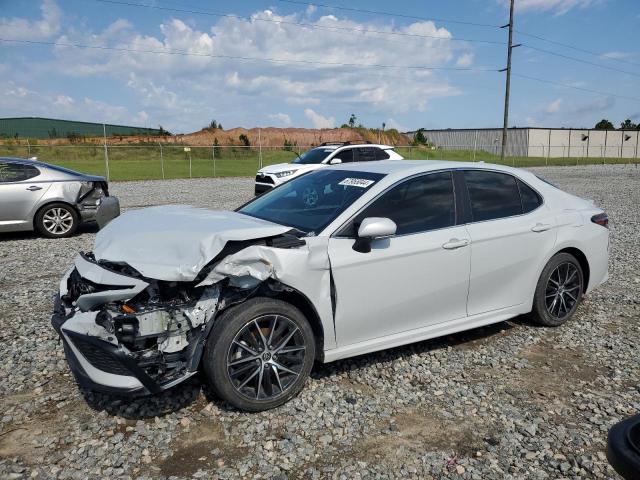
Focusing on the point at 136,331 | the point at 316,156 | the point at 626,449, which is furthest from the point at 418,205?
the point at 316,156

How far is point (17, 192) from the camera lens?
31.0 ft

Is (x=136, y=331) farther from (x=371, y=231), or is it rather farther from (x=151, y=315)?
(x=371, y=231)

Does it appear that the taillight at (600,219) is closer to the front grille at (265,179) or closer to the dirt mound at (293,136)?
the front grille at (265,179)

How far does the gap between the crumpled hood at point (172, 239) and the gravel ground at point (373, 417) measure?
1.04 meters

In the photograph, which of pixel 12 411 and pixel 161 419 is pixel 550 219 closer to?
pixel 161 419

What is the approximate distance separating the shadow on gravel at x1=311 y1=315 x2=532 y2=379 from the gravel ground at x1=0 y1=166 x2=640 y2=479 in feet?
0.06

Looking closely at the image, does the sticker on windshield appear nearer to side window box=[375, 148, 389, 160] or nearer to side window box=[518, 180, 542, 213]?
side window box=[518, 180, 542, 213]

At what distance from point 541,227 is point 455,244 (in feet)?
3.75

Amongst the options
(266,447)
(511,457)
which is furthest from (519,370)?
(266,447)

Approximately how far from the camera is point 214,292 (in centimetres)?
332

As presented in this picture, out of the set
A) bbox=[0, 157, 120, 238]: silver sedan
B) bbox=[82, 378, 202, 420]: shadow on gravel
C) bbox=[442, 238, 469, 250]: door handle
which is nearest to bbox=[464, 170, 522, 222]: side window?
bbox=[442, 238, 469, 250]: door handle

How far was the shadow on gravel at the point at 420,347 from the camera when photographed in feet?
13.9

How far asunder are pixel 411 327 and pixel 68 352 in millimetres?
2431

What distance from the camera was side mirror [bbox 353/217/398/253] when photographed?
3.63 meters
